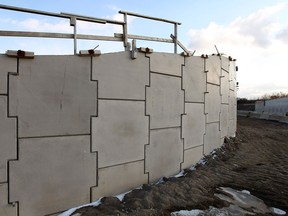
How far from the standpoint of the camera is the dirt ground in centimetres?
442

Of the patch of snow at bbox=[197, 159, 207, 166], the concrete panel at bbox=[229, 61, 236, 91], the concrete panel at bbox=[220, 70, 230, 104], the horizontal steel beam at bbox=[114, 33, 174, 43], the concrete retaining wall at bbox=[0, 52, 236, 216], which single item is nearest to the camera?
the concrete retaining wall at bbox=[0, 52, 236, 216]

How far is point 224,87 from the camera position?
967cm

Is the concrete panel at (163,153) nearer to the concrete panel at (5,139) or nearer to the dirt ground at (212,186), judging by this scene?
the dirt ground at (212,186)

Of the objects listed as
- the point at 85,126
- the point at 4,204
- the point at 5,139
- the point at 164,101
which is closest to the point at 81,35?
the point at 85,126

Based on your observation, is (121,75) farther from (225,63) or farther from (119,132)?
(225,63)

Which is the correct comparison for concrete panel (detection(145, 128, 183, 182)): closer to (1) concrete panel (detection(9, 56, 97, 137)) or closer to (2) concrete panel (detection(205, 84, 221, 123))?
(1) concrete panel (detection(9, 56, 97, 137))

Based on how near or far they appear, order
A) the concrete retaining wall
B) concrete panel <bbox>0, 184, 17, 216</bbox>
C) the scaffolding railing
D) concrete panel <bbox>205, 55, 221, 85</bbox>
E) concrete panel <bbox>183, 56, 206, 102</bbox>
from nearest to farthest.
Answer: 1. concrete panel <bbox>0, 184, 17, 216</bbox>
2. the concrete retaining wall
3. the scaffolding railing
4. concrete panel <bbox>183, 56, 206, 102</bbox>
5. concrete panel <bbox>205, 55, 221, 85</bbox>

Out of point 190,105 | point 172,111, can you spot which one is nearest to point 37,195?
point 172,111

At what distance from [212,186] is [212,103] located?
3034mm

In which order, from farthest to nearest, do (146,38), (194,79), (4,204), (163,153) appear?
(194,79) < (163,153) < (146,38) < (4,204)

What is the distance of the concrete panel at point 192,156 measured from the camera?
6750 mm

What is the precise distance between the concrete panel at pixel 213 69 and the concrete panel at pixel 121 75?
9.31ft

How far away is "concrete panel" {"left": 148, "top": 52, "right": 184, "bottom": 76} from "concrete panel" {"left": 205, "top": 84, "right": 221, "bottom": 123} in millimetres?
1691

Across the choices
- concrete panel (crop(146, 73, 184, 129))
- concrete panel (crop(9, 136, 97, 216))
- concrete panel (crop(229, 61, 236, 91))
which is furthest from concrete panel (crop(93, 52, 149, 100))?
concrete panel (crop(229, 61, 236, 91))
